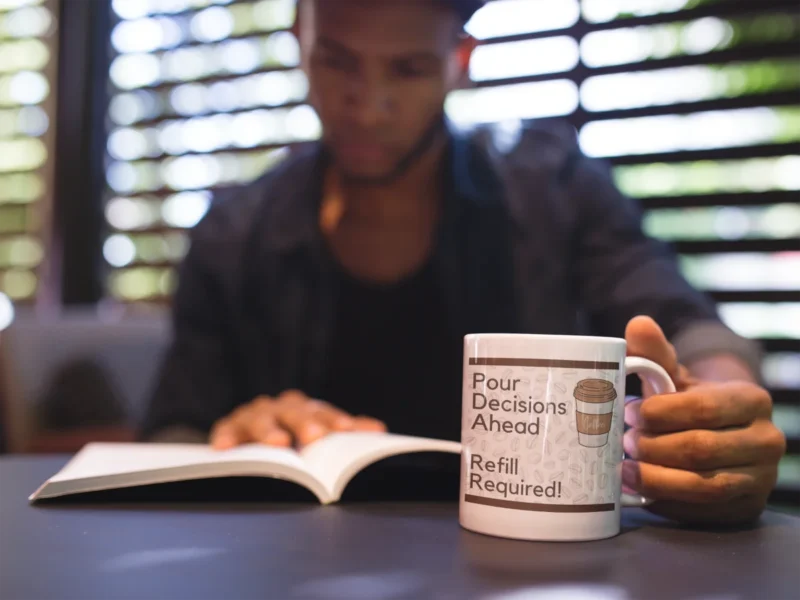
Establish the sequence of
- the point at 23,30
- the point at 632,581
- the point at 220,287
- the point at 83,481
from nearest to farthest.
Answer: the point at 632,581, the point at 83,481, the point at 220,287, the point at 23,30

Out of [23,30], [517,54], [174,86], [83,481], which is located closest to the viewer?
[83,481]

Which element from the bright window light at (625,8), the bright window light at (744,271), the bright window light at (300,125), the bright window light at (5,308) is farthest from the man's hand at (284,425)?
the bright window light at (5,308)

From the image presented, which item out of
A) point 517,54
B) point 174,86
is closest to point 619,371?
point 517,54

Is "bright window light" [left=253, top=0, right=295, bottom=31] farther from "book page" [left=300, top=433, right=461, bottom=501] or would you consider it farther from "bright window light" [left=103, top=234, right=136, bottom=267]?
"book page" [left=300, top=433, right=461, bottom=501]

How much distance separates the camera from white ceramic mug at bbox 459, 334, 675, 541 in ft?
1.40

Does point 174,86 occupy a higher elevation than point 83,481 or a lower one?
higher

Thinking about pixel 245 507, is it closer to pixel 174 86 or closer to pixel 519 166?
pixel 519 166

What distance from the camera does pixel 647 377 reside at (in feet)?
1.65

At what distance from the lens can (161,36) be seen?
2.37 meters

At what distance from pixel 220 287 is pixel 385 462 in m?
0.86

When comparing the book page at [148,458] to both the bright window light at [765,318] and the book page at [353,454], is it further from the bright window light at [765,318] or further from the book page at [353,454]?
the bright window light at [765,318]

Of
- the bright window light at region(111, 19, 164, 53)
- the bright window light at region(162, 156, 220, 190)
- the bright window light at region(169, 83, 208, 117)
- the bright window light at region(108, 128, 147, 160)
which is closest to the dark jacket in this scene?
the bright window light at region(162, 156, 220, 190)

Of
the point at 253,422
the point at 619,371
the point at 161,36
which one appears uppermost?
the point at 161,36

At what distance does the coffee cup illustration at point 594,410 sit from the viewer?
16.9 inches
